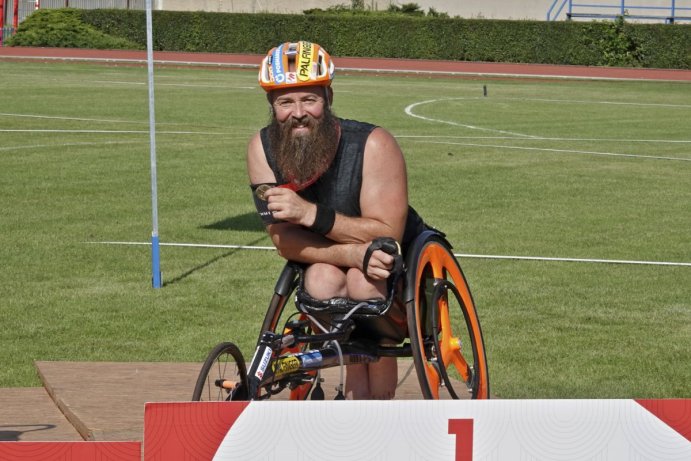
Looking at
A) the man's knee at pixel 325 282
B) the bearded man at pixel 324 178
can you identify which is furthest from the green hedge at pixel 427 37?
the man's knee at pixel 325 282

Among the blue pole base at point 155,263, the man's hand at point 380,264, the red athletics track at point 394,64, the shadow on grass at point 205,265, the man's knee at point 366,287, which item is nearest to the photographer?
the man's hand at point 380,264

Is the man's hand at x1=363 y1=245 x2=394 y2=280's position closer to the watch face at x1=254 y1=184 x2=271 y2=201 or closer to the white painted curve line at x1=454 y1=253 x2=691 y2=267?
the watch face at x1=254 y1=184 x2=271 y2=201

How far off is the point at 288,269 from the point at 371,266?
1.53 ft

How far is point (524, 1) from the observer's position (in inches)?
2571

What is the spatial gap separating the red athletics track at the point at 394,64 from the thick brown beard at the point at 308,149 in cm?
4051

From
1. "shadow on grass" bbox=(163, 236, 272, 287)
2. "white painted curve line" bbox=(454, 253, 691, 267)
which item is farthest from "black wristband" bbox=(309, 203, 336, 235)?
"white painted curve line" bbox=(454, 253, 691, 267)

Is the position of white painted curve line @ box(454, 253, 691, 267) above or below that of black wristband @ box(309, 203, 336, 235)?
below

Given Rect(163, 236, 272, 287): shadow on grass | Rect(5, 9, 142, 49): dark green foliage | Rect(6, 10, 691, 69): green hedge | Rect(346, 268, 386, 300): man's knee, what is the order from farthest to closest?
Rect(5, 9, 142, 49): dark green foliage → Rect(6, 10, 691, 69): green hedge → Rect(163, 236, 272, 287): shadow on grass → Rect(346, 268, 386, 300): man's knee

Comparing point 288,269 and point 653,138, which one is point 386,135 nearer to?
point 288,269

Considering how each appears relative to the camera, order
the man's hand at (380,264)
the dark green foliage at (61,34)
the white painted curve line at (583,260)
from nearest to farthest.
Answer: the man's hand at (380,264) → the white painted curve line at (583,260) → the dark green foliage at (61,34)

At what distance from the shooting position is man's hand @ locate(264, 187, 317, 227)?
5.16m

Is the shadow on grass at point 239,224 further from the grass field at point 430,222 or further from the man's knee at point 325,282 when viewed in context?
the man's knee at point 325,282

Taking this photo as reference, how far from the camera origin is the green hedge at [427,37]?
4991 centimetres

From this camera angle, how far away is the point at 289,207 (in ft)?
17.0
